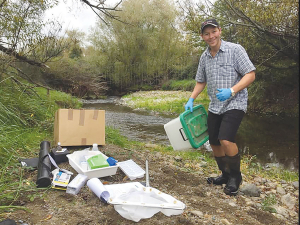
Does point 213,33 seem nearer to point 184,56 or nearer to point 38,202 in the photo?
point 38,202

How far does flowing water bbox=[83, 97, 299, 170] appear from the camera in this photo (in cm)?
508

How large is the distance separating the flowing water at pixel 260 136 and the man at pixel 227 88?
254 centimetres

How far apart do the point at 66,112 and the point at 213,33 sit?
85.2 inches

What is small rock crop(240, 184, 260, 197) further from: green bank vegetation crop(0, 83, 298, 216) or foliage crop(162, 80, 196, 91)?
foliage crop(162, 80, 196, 91)

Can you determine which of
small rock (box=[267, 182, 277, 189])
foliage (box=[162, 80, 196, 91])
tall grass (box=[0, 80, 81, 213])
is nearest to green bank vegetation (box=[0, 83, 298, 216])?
tall grass (box=[0, 80, 81, 213])

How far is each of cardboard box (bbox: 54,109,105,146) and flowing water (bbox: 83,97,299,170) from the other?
266 cm

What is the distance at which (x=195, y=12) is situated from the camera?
255 inches

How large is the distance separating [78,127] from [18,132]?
0.96 meters

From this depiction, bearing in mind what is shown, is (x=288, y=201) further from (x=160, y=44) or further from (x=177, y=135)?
(x=160, y=44)

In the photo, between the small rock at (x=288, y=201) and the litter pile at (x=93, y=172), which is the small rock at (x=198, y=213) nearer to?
the litter pile at (x=93, y=172)

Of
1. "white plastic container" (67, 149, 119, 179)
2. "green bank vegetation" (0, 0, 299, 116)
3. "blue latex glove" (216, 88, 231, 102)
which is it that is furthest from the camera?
"green bank vegetation" (0, 0, 299, 116)

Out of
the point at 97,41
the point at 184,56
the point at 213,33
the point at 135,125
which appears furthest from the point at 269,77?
the point at 97,41

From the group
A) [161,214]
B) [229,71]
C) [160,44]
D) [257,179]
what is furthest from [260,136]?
[160,44]

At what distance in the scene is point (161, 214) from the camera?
6.18ft
